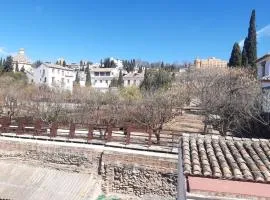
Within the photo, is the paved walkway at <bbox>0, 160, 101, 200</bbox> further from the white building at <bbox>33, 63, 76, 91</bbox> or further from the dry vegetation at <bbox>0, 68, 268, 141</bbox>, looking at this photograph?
the white building at <bbox>33, 63, 76, 91</bbox>

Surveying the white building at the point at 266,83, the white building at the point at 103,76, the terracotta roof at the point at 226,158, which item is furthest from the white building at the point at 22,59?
the terracotta roof at the point at 226,158

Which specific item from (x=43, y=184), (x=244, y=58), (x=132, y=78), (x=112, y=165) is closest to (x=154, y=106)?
(x=112, y=165)

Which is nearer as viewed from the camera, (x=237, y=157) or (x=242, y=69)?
(x=237, y=157)

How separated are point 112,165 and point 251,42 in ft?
99.9

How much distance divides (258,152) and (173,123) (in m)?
23.4

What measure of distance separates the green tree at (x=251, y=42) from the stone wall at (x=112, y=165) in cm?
2802

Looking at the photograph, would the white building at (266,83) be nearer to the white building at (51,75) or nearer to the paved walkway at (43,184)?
the paved walkway at (43,184)

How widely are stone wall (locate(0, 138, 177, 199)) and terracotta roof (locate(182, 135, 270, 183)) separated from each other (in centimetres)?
902

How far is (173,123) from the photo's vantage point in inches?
1266

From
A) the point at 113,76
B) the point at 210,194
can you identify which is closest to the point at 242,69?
the point at 210,194

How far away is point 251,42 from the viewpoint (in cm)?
4438

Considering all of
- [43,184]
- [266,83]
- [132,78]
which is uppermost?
[132,78]

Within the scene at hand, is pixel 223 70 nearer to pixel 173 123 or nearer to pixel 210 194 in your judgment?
pixel 173 123

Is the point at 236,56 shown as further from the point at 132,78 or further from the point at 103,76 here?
the point at 103,76
